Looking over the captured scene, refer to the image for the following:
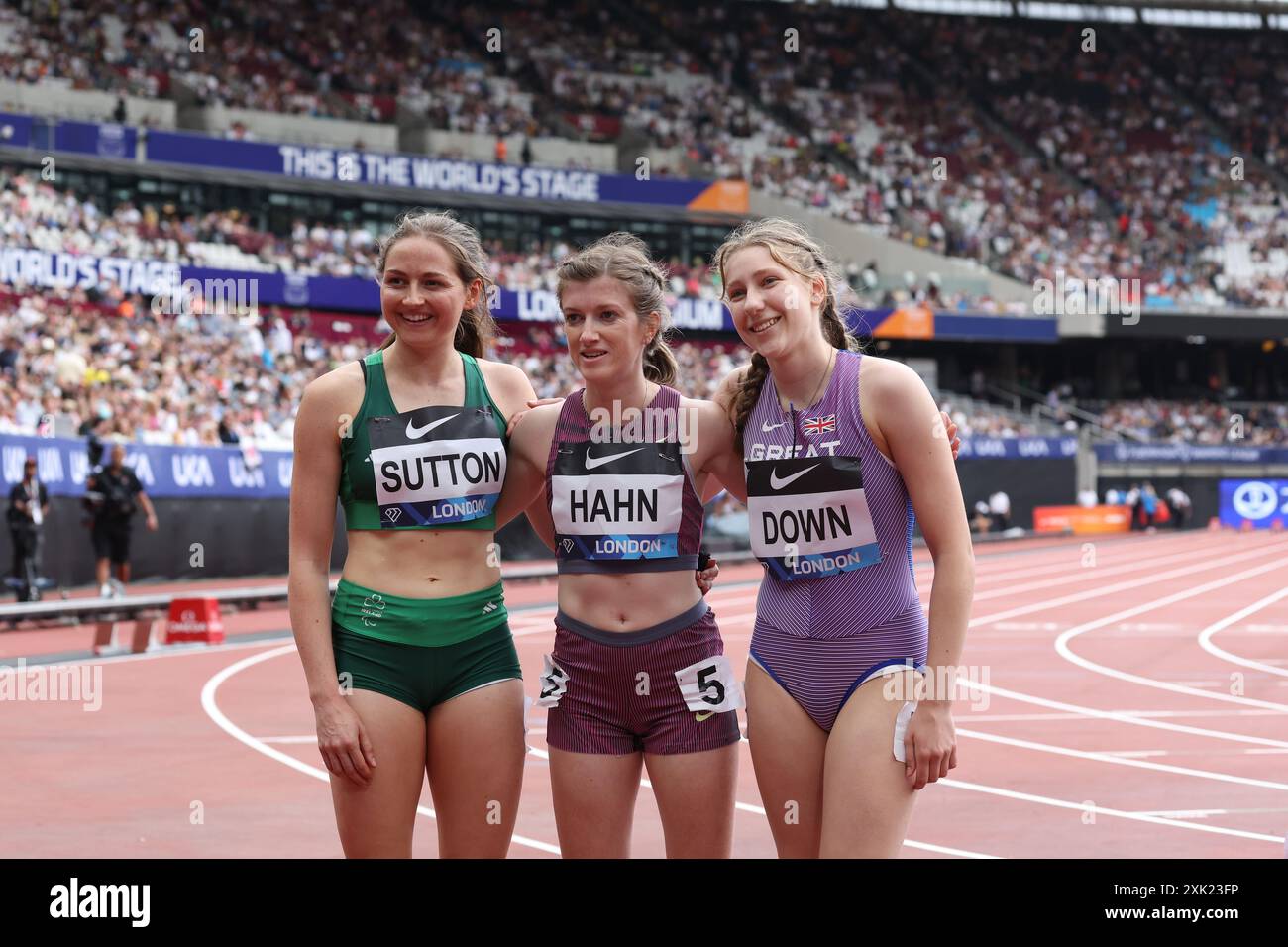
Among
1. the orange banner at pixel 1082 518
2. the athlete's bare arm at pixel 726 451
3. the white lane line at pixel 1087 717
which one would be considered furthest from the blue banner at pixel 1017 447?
the athlete's bare arm at pixel 726 451

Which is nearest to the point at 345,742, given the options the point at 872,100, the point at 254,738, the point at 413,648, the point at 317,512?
the point at 413,648

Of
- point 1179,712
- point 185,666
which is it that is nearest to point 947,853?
point 1179,712

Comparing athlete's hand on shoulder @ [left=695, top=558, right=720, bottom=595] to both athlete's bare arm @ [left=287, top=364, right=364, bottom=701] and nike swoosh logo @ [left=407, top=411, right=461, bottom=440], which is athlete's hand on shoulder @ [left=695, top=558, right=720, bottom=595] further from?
athlete's bare arm @ [left=287, top=364, right=364, bottom=701]

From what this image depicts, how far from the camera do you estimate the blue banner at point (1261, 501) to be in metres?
45.5

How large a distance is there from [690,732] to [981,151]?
4960cm

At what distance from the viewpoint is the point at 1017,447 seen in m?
42.8

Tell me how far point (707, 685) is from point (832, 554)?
471 millimetres

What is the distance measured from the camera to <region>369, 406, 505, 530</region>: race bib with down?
403 centimetres

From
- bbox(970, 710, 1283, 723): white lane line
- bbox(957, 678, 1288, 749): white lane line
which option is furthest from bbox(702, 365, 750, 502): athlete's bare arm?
bbox(970, 710, 1283, 723): white lane line

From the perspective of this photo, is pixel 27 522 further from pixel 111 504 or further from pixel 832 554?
pixel 832 554

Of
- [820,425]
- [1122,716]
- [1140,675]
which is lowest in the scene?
[1140,675]

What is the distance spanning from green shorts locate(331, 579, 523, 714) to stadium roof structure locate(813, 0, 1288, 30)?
5266 cm

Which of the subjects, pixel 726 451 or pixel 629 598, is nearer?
pixel 629 598

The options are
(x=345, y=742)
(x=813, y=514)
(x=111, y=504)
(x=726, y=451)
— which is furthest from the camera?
(x=111, y=504)
